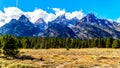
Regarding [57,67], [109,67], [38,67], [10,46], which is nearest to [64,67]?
[57,67]

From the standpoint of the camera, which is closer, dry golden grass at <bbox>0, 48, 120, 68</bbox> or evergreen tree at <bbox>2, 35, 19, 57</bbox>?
dry golden grass at <bbox>0, 48, 120, 68</bbox>

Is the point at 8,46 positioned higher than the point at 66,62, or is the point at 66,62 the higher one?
the point at 8,46

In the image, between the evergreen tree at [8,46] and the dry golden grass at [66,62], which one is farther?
the evergreen tree at [8,46]

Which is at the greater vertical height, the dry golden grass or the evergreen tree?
the evergreen tree

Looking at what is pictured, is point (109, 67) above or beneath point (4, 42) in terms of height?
beneath

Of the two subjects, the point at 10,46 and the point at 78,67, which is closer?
the point at 78,67

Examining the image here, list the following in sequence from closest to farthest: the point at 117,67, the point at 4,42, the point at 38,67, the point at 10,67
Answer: the point at 10,67 → the point at 38,67 → the point at 117,67 → the point at 4,42

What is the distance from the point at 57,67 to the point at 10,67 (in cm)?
A: 1072

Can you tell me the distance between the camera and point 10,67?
4916cm

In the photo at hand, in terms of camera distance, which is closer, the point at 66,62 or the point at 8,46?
the point at 66,62

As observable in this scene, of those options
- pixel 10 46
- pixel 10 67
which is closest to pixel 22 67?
pixel 10 67

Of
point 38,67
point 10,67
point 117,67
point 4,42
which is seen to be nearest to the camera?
point 10,67

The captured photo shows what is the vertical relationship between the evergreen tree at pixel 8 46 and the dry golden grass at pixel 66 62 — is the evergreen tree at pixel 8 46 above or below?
above

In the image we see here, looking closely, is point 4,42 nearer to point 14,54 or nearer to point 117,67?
point 14,54
